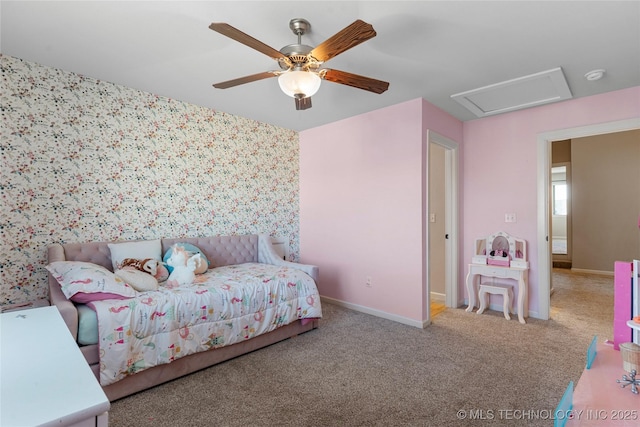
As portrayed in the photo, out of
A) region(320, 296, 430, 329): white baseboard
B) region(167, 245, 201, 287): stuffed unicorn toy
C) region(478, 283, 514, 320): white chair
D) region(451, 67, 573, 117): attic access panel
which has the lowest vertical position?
region(320, 296, 430, 329): white baseboard

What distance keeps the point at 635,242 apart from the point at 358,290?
5.13 m

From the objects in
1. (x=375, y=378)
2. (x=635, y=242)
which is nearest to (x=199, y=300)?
(x=375, y=378)

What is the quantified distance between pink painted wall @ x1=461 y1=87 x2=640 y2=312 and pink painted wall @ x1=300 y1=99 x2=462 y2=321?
415mm

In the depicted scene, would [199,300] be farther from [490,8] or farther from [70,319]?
[490,8]

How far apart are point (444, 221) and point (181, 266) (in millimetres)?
3192

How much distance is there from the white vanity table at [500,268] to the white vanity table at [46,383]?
3.83 meters

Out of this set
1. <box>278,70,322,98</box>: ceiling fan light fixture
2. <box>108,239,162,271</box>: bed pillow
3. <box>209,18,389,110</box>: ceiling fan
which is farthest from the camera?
<box>108,239,162,271</box>: bed pillow

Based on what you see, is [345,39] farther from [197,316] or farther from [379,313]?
[379,313]

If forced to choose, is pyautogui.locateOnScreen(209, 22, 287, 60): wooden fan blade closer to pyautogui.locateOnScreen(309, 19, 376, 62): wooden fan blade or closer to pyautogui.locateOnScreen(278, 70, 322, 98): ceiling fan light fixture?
pyautogui.locateOnScreen(278, 70, 322, 98): ceiling fan light fixture

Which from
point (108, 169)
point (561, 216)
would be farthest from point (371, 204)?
point (561, 216)

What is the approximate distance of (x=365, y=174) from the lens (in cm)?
389

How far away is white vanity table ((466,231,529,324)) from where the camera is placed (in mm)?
3529

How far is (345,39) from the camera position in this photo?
1.68m

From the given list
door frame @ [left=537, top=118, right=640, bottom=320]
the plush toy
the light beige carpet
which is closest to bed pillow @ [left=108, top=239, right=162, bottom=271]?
the plush toy
